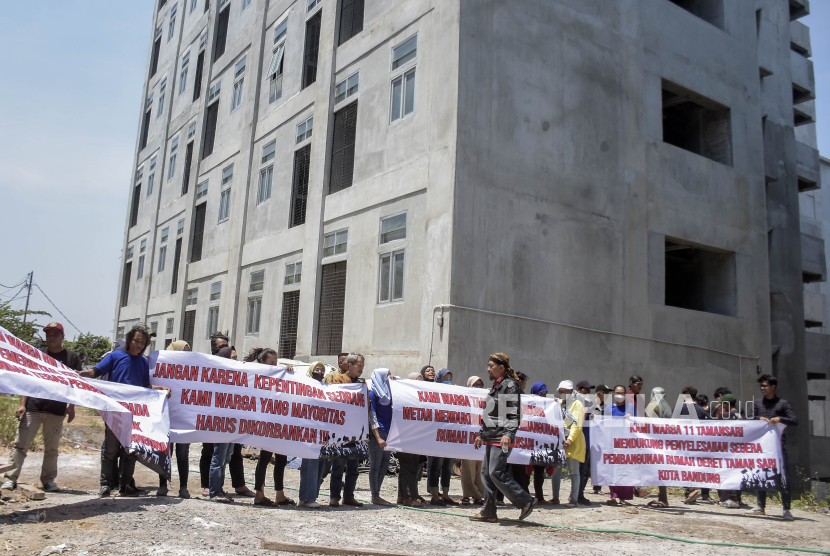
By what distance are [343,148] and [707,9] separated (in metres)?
12.6

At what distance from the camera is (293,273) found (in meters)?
20.1

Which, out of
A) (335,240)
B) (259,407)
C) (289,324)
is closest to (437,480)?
(259,407)

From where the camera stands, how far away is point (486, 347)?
1427 cm

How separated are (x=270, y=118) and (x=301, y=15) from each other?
342cm

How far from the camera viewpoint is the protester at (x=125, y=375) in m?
7.14

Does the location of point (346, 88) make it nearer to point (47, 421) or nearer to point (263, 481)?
point (47, 421)

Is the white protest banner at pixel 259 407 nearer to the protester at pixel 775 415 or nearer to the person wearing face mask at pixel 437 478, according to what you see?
the person wearing face mask at pixel 437 478

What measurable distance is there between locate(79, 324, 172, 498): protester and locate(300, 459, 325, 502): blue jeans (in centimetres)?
175

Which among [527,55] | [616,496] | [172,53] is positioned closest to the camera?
[616,496]

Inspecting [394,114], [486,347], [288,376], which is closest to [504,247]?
[486,347]

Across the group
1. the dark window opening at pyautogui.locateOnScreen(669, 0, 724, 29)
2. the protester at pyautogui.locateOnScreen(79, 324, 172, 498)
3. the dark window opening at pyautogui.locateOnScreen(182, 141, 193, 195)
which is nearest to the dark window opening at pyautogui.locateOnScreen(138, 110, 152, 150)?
the dark window opening at pyautogui.locateOnScreen(182, 141, 193, 195)

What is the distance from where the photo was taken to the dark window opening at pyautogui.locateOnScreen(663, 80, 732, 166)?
20.6 meters

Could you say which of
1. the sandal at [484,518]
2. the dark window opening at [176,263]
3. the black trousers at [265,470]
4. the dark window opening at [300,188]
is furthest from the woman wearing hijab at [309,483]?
the dark window opening at [176,263]

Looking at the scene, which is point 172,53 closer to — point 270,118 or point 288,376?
point 270,118
